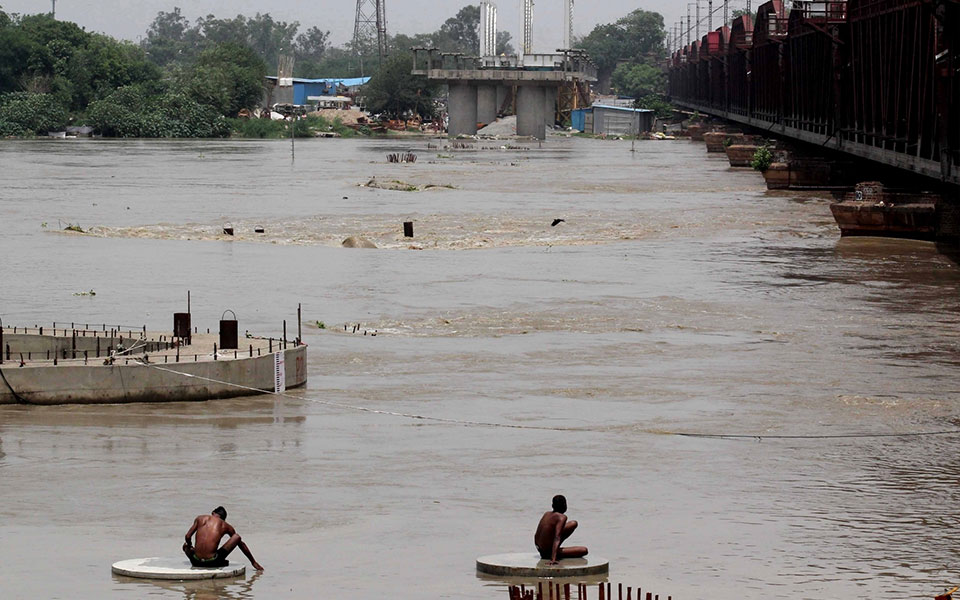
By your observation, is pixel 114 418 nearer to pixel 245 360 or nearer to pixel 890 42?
pixel 245 360

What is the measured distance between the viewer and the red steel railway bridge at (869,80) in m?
44.5

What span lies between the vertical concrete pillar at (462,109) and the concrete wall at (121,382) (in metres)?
147

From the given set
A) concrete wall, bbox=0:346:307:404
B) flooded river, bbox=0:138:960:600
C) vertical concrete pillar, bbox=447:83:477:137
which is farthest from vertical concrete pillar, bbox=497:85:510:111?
concrete wall, bbox=0:346:307:404

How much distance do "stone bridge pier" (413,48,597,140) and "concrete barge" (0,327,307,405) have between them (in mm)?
141681

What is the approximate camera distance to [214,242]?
53.0 meters

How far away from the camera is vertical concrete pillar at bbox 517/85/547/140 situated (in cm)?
16975

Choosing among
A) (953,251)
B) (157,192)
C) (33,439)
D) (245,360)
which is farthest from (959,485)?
(157,192)

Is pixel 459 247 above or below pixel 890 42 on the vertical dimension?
below

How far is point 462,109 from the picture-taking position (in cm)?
17238

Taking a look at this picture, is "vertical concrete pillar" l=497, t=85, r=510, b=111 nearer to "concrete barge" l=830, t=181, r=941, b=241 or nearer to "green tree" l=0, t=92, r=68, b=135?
"green tree" l=0, t=92, r=68, b=135

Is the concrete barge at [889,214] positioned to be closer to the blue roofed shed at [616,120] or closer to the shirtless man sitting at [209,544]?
the shirtless man sitting at [209,544]

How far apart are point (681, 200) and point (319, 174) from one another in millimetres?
27623

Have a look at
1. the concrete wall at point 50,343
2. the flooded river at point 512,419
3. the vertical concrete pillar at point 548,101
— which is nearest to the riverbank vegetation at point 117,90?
the vertical concrete pillar at point 548,101

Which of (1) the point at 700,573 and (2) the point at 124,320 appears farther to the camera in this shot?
(2) the point at 124,320
